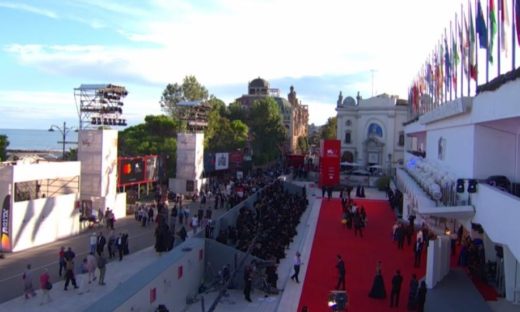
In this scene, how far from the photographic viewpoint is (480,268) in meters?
18.3

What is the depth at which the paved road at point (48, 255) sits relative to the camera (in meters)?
16.7

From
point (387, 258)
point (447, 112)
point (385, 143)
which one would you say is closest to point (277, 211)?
point (387, 258)

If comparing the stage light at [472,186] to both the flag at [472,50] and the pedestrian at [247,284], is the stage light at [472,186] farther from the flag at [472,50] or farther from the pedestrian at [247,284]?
the pedestrian at [247,284]

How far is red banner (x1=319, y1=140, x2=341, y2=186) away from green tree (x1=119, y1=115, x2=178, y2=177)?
12956 millimetres

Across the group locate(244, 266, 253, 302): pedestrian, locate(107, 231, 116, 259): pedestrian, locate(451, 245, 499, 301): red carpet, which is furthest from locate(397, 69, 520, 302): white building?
locate(107, 231, 116, 259): pedestrian

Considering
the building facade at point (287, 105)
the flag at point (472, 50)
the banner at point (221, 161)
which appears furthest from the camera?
the building facade at point (287, 105)

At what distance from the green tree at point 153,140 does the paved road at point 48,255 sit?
15507 mm

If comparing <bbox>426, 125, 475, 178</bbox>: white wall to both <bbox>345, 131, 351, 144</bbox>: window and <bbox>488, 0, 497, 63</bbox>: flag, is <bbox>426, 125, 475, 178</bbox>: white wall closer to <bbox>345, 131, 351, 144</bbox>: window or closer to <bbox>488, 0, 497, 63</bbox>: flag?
<bbox>488, 0, 497, 63</bbox>: flag

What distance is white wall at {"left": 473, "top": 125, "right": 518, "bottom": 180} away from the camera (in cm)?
1647

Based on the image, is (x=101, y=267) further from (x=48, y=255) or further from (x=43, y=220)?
(x=43, y=220)

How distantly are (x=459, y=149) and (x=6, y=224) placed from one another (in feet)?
58.3

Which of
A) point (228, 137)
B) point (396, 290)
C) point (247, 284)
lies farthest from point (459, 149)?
point (228, 137)

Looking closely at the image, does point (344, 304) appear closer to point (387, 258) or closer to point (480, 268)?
point (480, 268)

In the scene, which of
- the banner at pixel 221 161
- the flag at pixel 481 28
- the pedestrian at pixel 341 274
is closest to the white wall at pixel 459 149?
the flag at pixel 481 28
